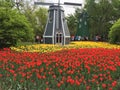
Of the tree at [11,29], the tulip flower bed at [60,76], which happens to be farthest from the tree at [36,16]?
the tulip flower bed at [60,76]

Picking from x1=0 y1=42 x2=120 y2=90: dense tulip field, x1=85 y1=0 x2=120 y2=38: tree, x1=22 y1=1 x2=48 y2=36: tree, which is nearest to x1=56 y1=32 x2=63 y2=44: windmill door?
x1=22 y1=1 x2=48 y2=36: tree

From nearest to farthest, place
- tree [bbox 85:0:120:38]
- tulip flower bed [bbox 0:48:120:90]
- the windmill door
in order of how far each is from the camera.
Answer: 1. tulip flower bed [bbox 0:48:120:90]
2. the windmill door
3. tree [bbox 85:0:120:38]

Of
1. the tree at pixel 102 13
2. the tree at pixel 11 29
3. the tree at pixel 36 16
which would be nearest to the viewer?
the tree at pixel 11 29

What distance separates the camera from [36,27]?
5519 centimetres

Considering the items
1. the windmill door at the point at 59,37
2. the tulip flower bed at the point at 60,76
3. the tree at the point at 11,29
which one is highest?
the tree at the point at 11,29

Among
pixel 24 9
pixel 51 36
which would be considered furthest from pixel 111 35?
pixel 24 9

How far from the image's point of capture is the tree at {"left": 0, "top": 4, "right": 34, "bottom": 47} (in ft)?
72.4

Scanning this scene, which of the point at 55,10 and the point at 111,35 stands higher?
the point at 55,10

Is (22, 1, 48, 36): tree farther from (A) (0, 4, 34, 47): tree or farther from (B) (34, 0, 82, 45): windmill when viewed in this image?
(A) (0, 4, 34, 47): tree

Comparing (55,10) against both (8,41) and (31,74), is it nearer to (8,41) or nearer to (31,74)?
(8,41)

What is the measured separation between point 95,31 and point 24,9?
12304 mm

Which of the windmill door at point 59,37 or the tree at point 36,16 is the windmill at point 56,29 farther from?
the tree at point 36,16

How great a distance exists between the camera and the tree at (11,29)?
72.4 feet

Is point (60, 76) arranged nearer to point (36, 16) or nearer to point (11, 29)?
point (11, 29)
